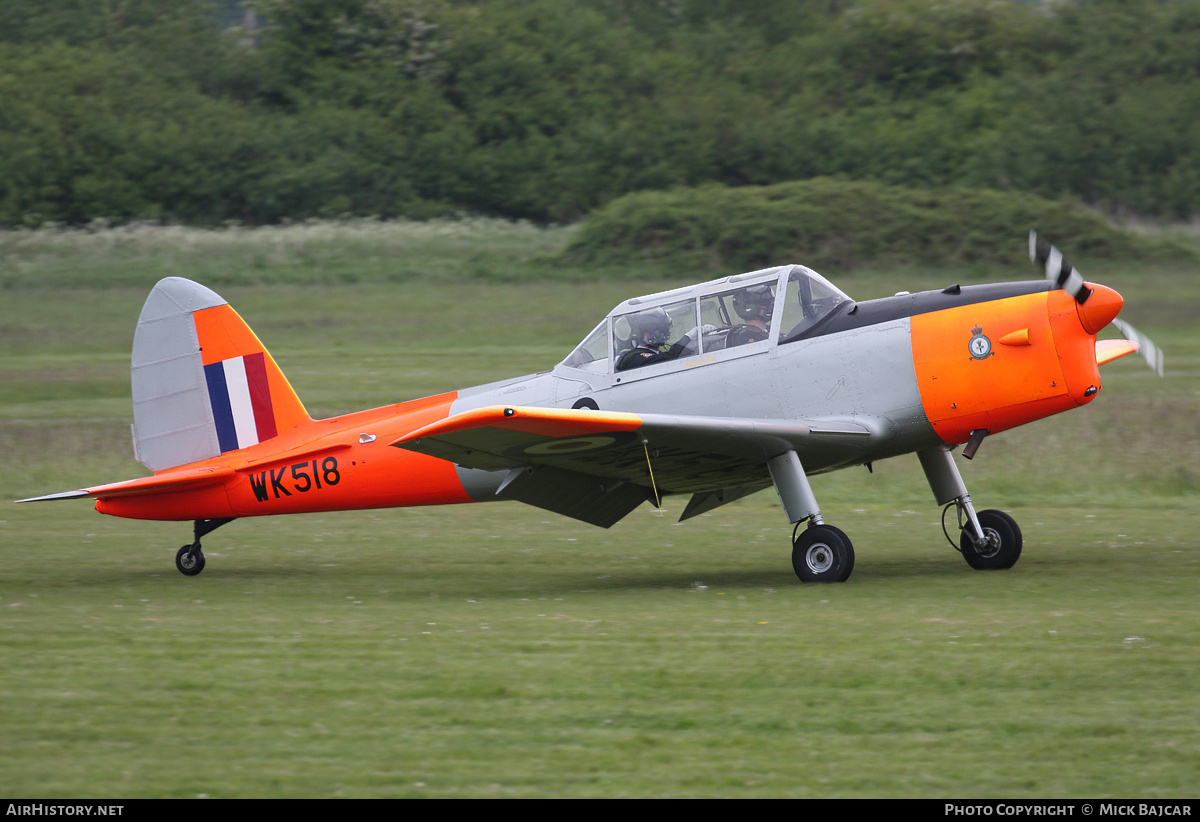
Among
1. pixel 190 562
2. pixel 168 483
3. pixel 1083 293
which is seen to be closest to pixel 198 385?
pixel 168 483

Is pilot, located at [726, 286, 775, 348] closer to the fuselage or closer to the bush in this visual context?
the fuselage

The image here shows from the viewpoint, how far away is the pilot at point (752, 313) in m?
10.4

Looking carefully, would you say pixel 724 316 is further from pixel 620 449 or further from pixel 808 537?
pixel 808 537

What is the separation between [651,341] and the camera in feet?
34.9

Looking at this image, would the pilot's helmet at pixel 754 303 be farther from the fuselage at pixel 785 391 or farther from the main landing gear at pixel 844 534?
the main landing gear at pixel 844 534

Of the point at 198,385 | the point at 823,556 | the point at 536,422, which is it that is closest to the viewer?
the point at 536,422

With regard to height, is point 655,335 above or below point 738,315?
below

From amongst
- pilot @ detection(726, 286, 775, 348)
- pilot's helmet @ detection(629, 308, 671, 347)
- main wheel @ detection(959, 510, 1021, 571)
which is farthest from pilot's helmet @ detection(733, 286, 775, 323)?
main wheel @ detection(959, 510, 1021, 571)

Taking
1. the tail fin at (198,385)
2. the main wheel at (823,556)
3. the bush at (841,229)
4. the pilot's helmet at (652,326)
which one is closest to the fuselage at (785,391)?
the pilot's helmet at (652,326)

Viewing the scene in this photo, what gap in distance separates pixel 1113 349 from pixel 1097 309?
6.48ft

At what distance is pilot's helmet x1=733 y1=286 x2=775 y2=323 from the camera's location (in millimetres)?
10391

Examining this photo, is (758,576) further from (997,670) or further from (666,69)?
(666,69)

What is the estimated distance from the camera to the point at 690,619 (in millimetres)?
8680

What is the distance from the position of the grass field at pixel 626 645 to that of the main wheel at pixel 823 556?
0.61 feet
